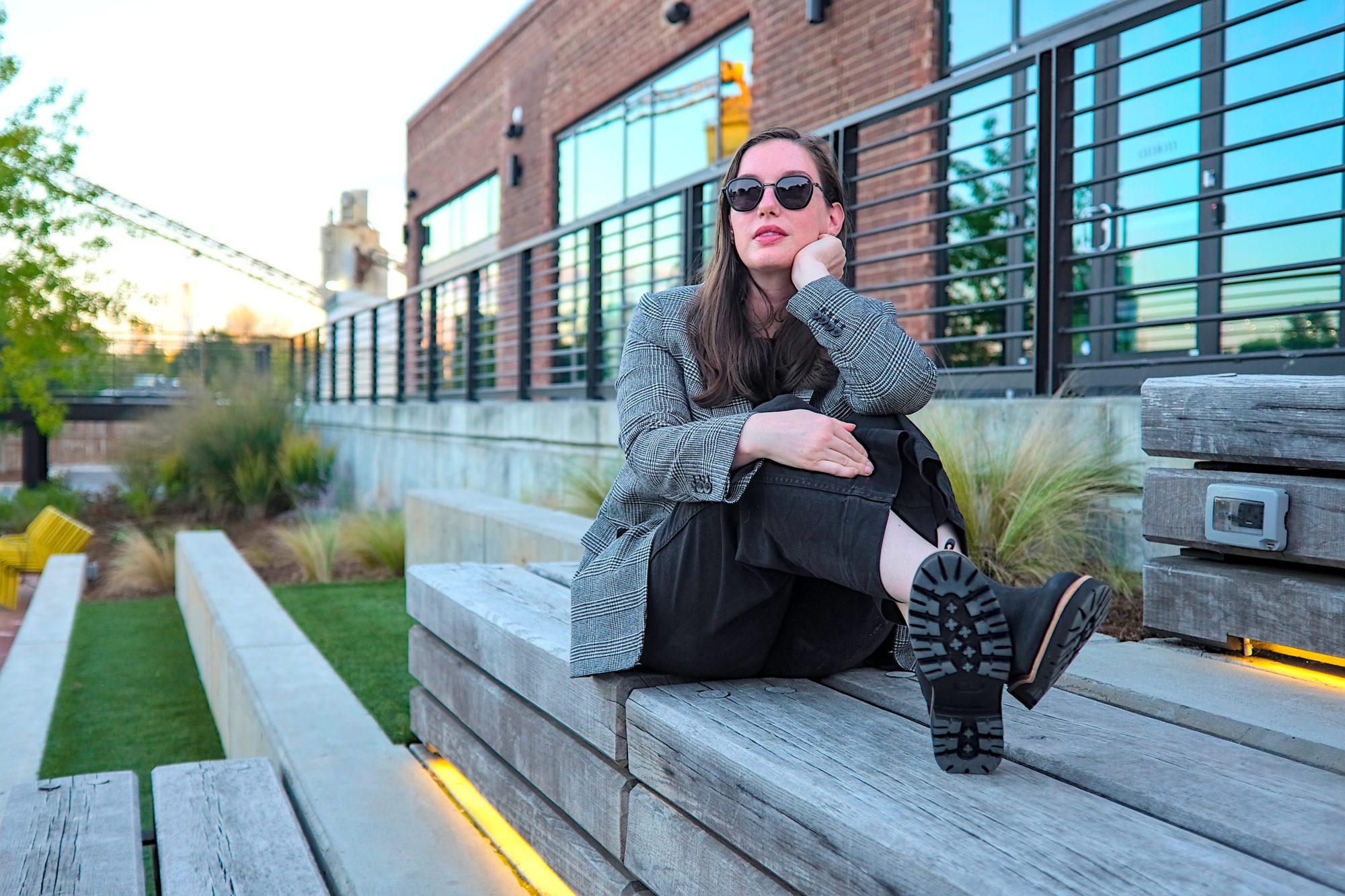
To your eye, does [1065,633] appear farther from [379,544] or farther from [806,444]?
[379,544]

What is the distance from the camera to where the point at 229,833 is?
2242 millimetres

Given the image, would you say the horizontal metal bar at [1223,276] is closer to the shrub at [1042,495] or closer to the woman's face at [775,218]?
the shrub at [1042,495]

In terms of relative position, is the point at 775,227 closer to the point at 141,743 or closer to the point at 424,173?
the point at 141,743

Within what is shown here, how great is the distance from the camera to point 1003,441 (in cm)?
376

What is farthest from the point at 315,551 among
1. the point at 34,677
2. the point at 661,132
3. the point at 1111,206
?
the point at 1111,206

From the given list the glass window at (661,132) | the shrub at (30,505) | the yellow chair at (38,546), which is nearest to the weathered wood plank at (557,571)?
the glass window at (661,132)

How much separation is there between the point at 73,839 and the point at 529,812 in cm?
91

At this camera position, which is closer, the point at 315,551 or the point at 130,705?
the point at 130,705

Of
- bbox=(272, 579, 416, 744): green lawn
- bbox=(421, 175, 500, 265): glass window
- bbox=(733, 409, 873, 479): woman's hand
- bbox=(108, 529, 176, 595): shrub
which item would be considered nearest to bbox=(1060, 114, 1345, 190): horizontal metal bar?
bbox=(733, 409, 873, 479): woman's hand

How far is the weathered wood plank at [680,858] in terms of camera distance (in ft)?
4.68

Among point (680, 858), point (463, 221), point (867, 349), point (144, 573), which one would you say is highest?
point (463, 221)

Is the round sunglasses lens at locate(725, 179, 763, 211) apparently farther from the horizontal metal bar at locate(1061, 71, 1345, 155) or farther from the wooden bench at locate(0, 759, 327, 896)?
the horizontal metal bar at locate(1061, 71, 1345, 155)

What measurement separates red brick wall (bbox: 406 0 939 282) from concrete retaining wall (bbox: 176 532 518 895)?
481cm

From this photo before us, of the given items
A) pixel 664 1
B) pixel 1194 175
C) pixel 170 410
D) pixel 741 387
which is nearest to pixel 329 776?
pixel 741 387
